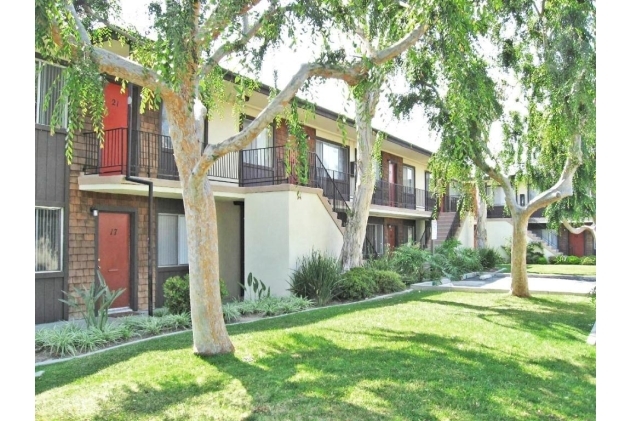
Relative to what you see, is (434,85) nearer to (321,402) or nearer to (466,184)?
(466,184)

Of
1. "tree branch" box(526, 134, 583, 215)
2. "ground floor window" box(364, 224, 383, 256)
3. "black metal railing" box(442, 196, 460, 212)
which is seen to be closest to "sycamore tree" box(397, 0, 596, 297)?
"tree branch" box(526, 134, 583, 215)

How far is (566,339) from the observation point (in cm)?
804

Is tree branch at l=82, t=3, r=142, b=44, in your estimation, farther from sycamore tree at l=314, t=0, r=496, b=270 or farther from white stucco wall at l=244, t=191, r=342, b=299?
white stucco wall at l=244, t=191, r=342, b=299

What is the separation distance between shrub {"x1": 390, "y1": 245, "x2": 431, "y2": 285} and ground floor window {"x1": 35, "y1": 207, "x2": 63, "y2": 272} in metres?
9.90

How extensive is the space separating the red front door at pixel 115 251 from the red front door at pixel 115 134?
118 centimetres

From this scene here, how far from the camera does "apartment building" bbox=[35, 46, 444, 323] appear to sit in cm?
1061

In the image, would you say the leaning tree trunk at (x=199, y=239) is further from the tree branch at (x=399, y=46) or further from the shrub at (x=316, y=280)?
the shrub at (x=316, y=280)

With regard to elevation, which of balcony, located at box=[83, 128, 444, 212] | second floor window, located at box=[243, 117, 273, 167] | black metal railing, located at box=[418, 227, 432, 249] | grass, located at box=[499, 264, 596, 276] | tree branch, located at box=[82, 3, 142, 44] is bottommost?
grass, located at box=[499, 264, 596, 276]

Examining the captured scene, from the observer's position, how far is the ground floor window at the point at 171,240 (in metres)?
13.2

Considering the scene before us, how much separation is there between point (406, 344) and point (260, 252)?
638 centimetres

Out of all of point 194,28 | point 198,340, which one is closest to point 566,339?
point 198,340

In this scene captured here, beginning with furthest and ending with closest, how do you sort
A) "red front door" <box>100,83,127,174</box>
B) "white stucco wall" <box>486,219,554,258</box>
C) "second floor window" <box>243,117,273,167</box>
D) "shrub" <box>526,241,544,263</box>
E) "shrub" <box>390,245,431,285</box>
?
"white stucco wall" <box>486,219,554,258</box> < "shrub" <box>526,241,544,263</box> < "shrub" <box>390,245,431,285</box> < "second floor window" <box>243,117,273,167</box> < "red front door" <box>100,83,127,174</box>

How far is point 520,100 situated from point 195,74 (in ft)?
27.4
